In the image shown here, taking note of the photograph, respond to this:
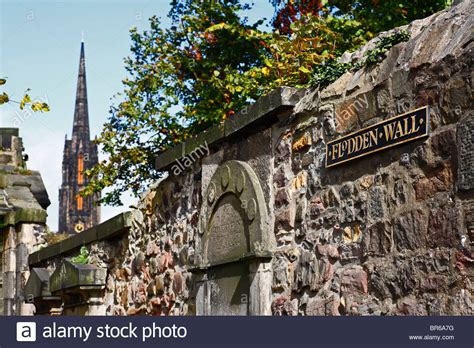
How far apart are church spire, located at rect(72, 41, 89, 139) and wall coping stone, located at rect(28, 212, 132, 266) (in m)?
57.5

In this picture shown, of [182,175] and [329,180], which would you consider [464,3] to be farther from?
[182,175]

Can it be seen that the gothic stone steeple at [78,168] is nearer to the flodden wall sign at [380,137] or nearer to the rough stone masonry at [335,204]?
the rough stone masonry at [335,204]

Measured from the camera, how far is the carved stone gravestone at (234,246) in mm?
6445

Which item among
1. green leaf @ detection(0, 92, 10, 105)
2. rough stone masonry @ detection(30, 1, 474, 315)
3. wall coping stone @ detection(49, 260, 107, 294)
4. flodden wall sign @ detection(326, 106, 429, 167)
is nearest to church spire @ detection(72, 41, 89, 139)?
wall coping stone @ detection(49, 260, 107, 294)

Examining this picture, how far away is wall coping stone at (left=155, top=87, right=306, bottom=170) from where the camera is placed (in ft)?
20.9

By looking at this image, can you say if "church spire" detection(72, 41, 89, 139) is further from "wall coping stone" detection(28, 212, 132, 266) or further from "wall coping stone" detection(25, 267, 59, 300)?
"wall coping stone" detection(25, 267, 59, 300)

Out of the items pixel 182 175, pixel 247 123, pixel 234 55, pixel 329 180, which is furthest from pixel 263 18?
pixel 329 180

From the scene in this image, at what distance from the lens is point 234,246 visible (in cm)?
690

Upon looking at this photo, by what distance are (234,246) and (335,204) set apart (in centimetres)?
145

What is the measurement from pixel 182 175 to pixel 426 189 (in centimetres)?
396

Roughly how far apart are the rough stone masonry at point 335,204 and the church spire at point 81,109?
2465 inches

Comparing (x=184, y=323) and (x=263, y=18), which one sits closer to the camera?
(x=184, y=323)

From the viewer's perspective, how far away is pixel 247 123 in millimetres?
6867

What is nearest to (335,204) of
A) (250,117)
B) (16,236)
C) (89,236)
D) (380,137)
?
(380,137)
